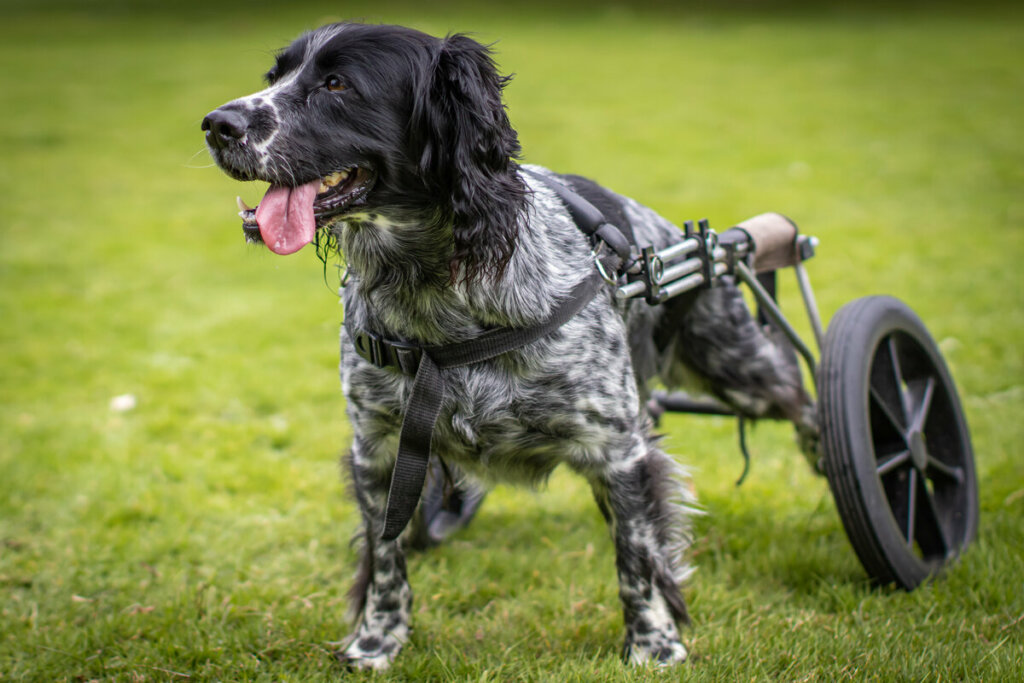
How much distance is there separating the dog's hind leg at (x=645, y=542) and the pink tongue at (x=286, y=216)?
1.10 metres

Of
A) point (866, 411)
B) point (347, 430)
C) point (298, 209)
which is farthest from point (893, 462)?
point (347, 430)

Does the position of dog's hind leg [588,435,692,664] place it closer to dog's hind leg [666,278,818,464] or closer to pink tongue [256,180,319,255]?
dog's hind leg [666,278,818,464]

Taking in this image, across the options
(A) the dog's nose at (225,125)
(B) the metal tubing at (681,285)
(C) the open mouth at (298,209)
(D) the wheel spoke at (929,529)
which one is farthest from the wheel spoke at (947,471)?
(A) the dog's nose at (225,125)

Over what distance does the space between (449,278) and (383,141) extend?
39 centimetres

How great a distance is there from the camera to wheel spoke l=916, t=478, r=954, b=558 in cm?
322

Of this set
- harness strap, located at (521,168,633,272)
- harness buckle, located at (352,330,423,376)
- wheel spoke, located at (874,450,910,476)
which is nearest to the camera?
harness buckle, located at (352,330,423,376)

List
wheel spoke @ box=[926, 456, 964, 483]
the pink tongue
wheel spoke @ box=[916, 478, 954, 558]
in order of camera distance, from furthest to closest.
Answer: wheel spoke @ box=[926, 456, 964, 483], wheel spoke @ box=[916, 478, 954, 558], the pink tongue

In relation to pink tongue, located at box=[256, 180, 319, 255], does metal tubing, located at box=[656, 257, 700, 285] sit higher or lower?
lower

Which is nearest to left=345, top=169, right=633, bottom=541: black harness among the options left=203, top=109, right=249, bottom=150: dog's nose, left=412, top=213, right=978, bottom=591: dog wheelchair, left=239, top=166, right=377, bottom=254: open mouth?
left=412, top=213, right=978, bottom=591: dog wheelchair

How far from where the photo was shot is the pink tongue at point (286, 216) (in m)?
2.30

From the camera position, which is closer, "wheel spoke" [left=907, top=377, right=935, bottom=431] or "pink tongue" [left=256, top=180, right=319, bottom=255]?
"pink tongue" [left=256, top=180, right=319, bottom=255]

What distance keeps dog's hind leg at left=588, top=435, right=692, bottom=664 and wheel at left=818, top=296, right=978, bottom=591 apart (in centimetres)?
54

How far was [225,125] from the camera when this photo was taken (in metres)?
2.32

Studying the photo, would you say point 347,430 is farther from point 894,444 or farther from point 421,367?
point 894,444
